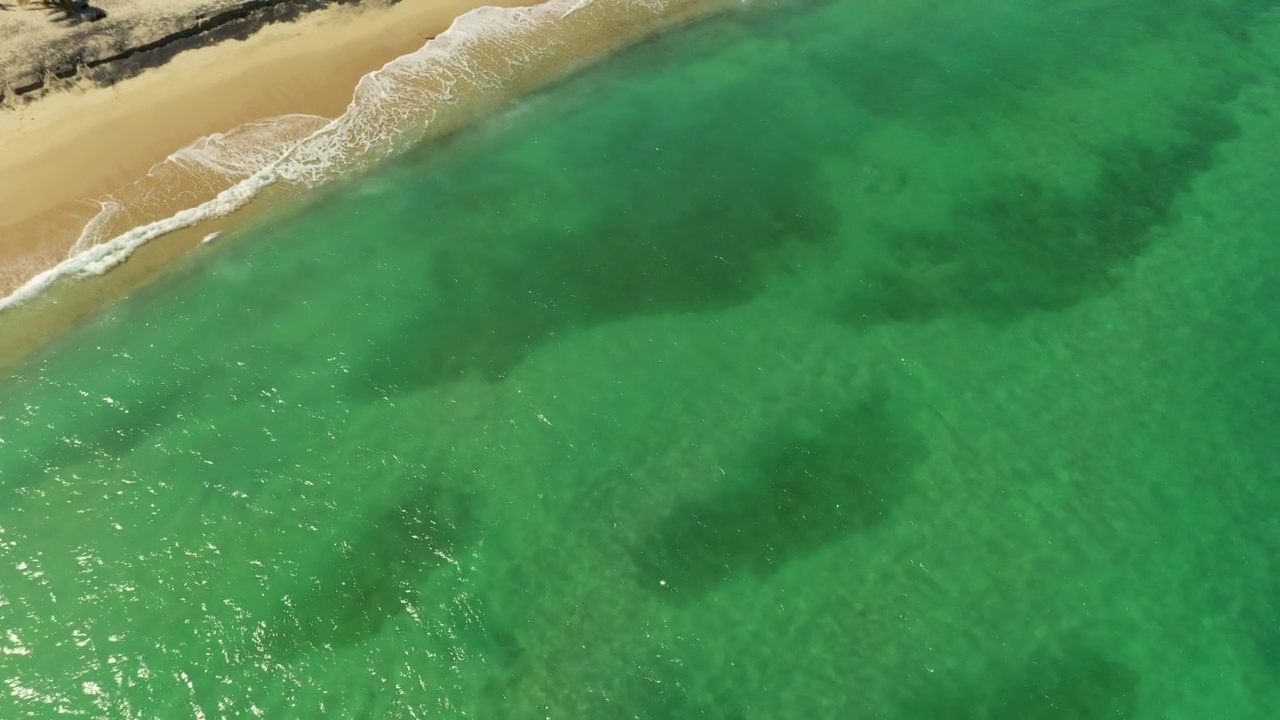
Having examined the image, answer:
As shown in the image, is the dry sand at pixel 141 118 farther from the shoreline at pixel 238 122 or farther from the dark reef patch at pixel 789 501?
the dark reef patch at pixel 789 501

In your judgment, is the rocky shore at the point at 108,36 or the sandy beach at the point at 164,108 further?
the rocky shore at the point at 108,36

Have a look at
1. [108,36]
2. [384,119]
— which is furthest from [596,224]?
[108,36]

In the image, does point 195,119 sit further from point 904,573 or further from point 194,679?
point 904,573

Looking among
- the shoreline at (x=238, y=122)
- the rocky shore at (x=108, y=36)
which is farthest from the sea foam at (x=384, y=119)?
the rocky shore at (x=108, y=36)

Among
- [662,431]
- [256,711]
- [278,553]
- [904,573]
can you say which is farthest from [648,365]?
[256,711]

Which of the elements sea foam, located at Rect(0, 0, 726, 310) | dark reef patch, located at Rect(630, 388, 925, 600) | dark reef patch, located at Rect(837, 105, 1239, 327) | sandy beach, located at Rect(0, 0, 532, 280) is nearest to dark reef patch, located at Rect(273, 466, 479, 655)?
dark reef patch, located at Rect(630, 388, 925, 600)

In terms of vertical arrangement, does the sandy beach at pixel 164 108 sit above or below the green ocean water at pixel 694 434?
above
